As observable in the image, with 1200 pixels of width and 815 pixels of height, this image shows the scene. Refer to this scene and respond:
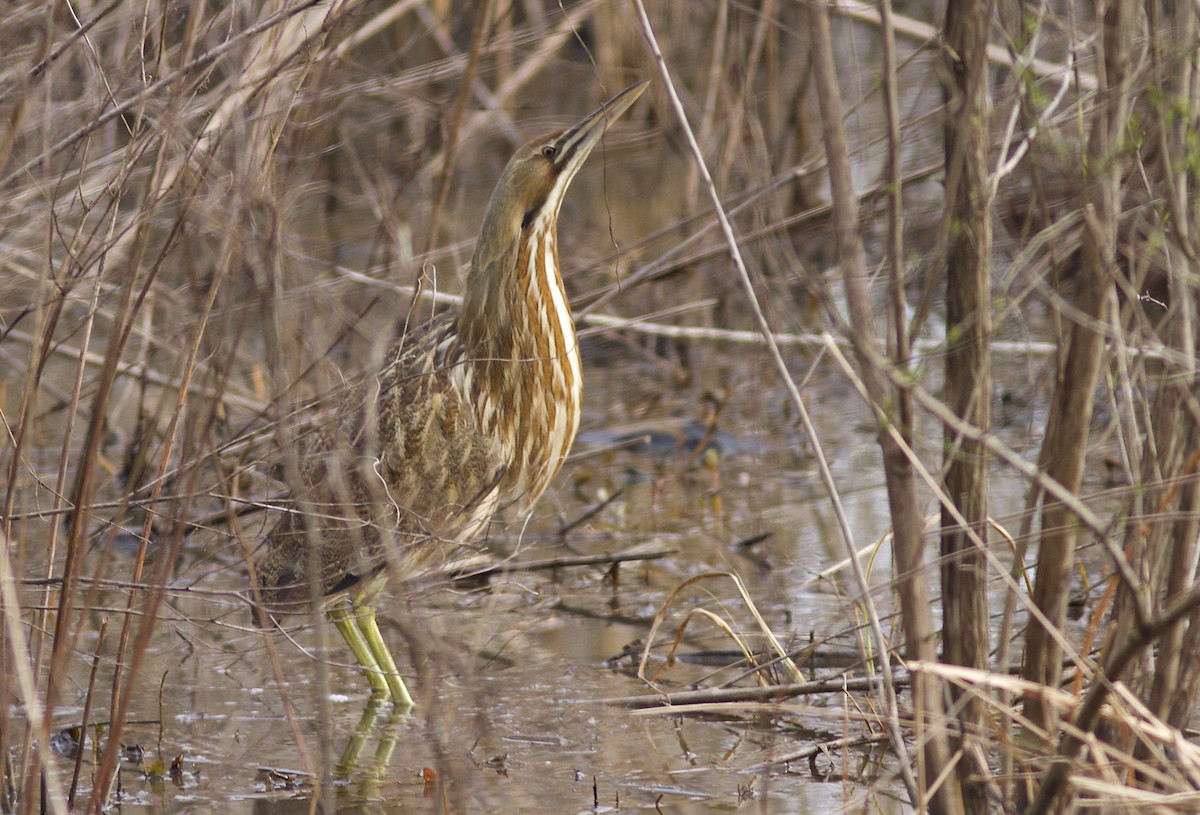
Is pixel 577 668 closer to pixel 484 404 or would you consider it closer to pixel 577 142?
pixel 484 404

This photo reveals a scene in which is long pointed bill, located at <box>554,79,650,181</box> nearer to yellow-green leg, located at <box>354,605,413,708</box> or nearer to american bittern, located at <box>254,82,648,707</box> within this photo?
american bittern, located at <box>254,82,648,707</box>

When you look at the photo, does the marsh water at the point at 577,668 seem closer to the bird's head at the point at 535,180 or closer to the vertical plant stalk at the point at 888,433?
the vertical plant stalk at the point at 888,433

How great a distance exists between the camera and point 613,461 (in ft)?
15.2

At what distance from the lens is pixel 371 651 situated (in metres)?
3.38

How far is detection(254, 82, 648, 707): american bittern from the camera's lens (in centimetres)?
311

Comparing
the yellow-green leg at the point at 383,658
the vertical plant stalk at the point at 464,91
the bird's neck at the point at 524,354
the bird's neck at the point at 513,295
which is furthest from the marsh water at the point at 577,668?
the vertical plant stalk at the point at 464,91

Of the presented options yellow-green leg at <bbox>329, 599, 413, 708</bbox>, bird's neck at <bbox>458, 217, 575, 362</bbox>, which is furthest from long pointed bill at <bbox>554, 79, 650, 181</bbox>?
yellow-green leg at <bbox>329, 599, 413, 708</bbox>

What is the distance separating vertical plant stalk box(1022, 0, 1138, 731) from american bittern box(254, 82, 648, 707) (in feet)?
4.51

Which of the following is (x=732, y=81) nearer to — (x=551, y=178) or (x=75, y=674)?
(x=551, y=178)

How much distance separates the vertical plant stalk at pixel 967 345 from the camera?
1.77 m

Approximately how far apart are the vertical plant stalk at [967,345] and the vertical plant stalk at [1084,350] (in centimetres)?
7

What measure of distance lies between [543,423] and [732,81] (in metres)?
2.80

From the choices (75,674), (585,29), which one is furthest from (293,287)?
(585,29)

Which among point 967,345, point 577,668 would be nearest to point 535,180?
point 577,668
